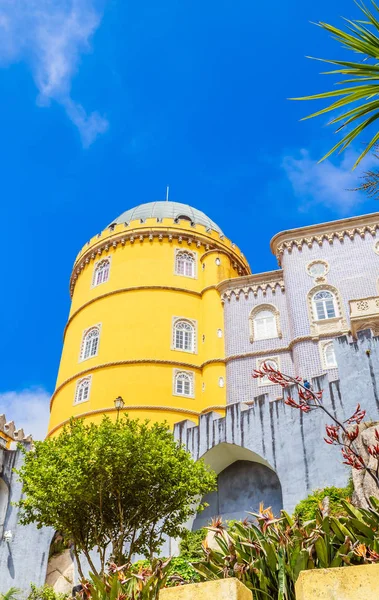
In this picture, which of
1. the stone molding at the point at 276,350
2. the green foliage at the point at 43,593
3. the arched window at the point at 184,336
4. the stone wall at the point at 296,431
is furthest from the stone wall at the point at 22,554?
the stone molding at the point at 276,350

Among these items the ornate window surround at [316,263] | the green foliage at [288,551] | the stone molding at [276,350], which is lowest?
the green foliage at [288,551]

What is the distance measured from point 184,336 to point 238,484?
438 inches

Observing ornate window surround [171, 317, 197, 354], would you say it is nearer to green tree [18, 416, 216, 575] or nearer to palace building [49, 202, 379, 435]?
palace building [49, 202, 379, 435]

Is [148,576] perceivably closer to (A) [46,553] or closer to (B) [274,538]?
(B) [274,538]

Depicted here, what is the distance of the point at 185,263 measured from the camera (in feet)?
113

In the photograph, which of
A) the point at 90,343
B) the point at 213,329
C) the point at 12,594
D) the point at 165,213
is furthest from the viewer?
the point at 165,213

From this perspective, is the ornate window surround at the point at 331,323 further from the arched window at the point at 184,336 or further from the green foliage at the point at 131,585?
the green foliage at the point at 131,585

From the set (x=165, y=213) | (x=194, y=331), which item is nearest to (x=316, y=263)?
(x=194, y=331)

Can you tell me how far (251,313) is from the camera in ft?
101

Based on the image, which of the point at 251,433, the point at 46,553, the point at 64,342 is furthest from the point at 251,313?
the point at 46,553

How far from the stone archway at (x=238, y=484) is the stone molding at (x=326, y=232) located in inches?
509

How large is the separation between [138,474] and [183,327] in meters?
16.8

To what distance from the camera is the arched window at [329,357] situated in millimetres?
25844

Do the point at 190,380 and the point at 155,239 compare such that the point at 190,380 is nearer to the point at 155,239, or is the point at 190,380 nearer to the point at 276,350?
the point at 276,350
